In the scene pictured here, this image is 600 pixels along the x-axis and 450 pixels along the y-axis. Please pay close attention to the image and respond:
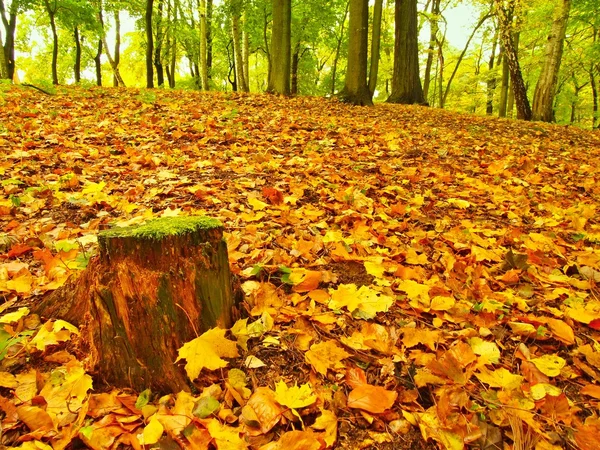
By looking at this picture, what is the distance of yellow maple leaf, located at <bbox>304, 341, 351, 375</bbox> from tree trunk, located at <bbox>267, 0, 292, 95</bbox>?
8672 millimetres

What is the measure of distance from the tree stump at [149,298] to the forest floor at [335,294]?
3.9 inches

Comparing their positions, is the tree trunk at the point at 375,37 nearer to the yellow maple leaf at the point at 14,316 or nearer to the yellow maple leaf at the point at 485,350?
the yellow maple leaf at the point at 485,350

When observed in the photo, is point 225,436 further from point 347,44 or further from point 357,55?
point 347,44

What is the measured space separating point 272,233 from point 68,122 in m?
4.64

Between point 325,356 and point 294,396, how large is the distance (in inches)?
10.4

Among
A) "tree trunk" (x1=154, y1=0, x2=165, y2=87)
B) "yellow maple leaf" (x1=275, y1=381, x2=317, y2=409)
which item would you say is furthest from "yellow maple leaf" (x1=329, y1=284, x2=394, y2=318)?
"tree trunk" (x1=154, y1=0, x2=165, y2=87)

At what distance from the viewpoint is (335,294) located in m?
1.99

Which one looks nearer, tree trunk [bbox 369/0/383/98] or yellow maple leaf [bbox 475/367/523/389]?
yellow maple leaf [bbox 475/367/523/389]

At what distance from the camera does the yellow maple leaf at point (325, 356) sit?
1577mm

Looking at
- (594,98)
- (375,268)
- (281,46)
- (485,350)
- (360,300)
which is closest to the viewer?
(485,350)

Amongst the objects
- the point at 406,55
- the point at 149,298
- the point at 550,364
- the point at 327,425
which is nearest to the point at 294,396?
the point at 327,425

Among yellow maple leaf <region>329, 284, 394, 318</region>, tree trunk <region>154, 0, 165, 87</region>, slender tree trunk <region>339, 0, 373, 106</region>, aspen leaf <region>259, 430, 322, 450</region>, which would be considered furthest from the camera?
tree trunk <region>154, 0, 165, 87</region>

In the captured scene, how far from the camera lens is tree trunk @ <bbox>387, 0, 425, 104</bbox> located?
10.9 m

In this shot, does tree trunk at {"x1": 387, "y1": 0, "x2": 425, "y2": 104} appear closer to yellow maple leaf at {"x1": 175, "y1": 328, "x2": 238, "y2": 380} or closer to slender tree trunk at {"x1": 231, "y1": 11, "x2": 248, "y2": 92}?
slender tree trunk at {"x1": 231, "y1": 11, "x2": 248, "y2": 92}
